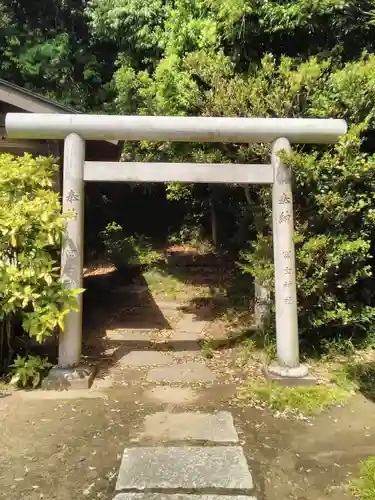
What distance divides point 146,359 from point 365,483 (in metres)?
3.94

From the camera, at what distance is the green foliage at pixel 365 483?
10.8 ft

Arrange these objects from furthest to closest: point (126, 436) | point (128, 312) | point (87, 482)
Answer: point (128, 312) < point (126, 436) < point (87, 482)

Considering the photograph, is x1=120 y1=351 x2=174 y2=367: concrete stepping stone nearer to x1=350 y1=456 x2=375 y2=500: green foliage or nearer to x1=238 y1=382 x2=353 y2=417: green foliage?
x1=238 y1=382 x2=353 y2=417: green foliage

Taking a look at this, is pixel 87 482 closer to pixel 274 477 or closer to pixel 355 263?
pixel 274 477

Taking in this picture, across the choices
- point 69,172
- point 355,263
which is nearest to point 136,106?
point 69,172

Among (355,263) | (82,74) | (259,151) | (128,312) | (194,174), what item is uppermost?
(82,74)

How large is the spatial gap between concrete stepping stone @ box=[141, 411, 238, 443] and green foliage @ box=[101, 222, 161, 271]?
245 inches

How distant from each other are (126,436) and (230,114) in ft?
15.2

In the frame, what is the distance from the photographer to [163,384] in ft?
19.2

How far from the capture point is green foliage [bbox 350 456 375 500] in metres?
3.30

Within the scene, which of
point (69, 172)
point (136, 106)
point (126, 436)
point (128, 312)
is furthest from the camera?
point (136, 106)

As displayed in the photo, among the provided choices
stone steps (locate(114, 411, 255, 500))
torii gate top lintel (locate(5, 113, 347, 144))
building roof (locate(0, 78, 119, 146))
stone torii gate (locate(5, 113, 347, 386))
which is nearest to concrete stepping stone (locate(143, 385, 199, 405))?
stone steps (locate(114, 411, 255, 500))

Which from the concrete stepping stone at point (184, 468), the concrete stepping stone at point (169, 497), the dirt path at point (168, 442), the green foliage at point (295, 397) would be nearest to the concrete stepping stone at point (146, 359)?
the dirt path at point (168, 442)

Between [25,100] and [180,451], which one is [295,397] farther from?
[25,100]
